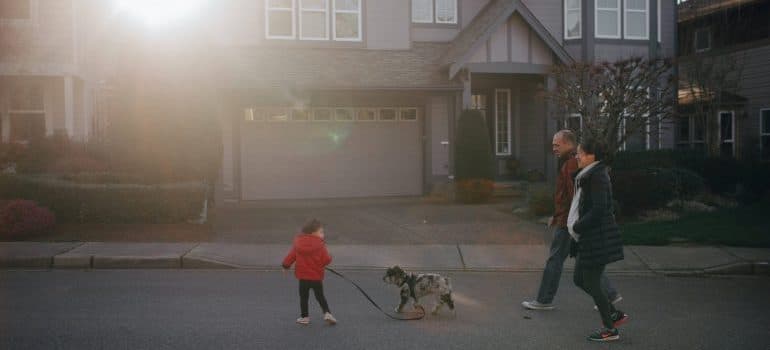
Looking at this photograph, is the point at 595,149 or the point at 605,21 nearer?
the point at 595,149

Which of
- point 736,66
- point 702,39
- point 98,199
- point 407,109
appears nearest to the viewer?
point 98,199

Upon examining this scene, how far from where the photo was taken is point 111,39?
78.1 feet

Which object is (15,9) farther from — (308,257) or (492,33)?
(308,257)

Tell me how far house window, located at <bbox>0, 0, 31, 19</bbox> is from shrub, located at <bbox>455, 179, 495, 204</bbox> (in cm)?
1244

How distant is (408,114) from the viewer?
20.8 m

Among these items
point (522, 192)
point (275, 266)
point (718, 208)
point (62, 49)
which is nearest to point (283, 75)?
point (62, 49)

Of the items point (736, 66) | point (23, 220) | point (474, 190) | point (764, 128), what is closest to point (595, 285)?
point (23, 220)

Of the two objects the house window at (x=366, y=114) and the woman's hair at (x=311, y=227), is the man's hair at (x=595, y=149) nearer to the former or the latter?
the woman's hair at (x=311, y=227)

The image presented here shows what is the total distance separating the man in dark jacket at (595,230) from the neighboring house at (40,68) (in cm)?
1551

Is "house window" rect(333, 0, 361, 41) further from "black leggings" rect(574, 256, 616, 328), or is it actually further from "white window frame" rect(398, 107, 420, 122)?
"black leggings" rect(574, 256, 616, 328)

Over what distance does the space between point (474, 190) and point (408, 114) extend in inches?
144

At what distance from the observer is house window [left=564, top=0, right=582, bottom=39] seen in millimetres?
21000

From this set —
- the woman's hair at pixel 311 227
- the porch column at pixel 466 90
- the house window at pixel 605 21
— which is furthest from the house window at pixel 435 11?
the woman's hair at pixel 311 227

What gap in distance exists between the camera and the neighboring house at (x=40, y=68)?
1889 centimetres
